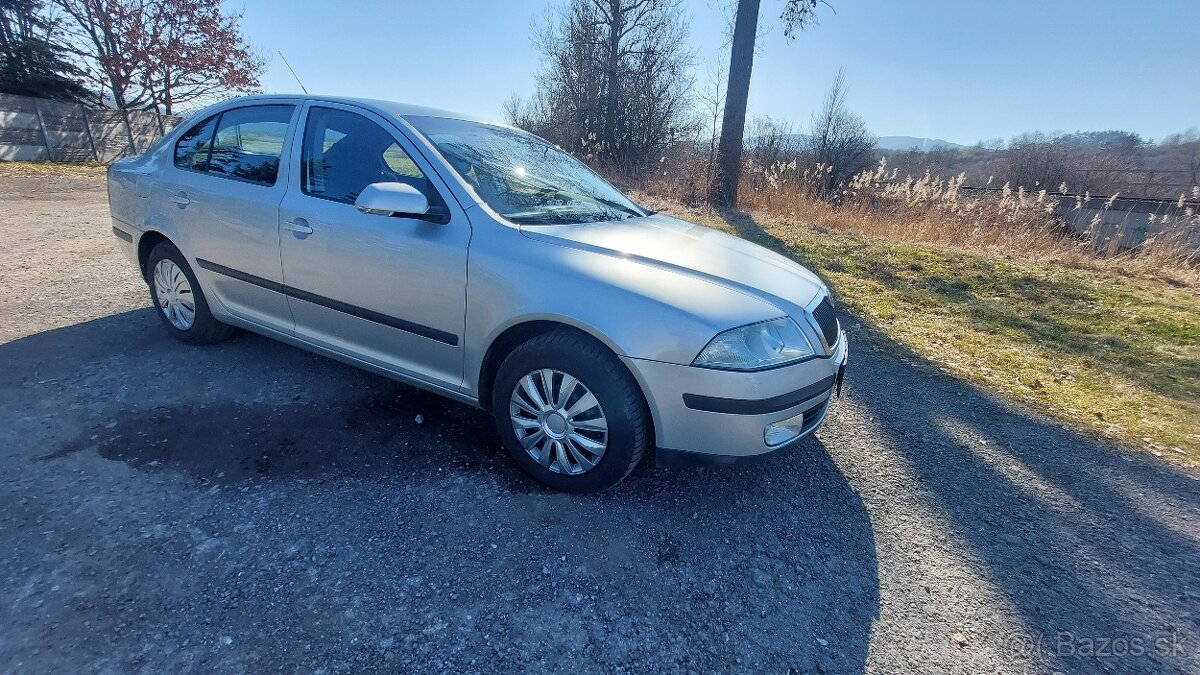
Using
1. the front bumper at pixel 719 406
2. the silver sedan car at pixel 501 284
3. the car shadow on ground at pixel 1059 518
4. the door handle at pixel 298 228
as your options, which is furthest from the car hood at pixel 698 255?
the door handle at pixel 298 228

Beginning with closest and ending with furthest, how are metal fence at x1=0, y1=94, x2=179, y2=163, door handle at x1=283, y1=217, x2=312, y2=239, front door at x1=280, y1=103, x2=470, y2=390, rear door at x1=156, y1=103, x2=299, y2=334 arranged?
front door at x1=280, y1=103, x2=470, y2=390
door handle at x1=283, y1=217, x2=312, y2=239
rear door at x1=156, y1=103, x2=299, y2=334
metal fence at x1=0, y1=94, x2=179, y2=163

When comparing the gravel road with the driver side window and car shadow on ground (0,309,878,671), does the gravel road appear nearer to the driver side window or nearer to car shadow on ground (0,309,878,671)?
car shadow on ground (0,309,878,671)

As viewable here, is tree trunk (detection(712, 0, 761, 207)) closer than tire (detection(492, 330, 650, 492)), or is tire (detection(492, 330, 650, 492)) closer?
tire (detection(492, 330, 650, 492))

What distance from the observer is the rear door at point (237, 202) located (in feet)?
10.4

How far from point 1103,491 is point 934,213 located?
852cm

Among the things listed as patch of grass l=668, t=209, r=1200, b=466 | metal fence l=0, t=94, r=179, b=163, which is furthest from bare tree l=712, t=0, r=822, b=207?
metal fence l=0, t=94, r=179, b=163

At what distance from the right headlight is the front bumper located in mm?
34

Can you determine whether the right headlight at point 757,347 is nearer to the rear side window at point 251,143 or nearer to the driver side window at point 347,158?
the driver side window at point 347,158

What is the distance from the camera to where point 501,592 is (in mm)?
1946

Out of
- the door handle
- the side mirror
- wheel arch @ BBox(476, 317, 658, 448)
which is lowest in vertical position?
wheel arch @ BBox(476, 317, 658, 448)

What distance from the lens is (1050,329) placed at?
4785 millimetres

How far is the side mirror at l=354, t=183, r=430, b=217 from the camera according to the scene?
2492mm

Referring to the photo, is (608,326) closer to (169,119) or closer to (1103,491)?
(1103,491)

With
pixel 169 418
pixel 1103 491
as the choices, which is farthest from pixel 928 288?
pixel 169 418
